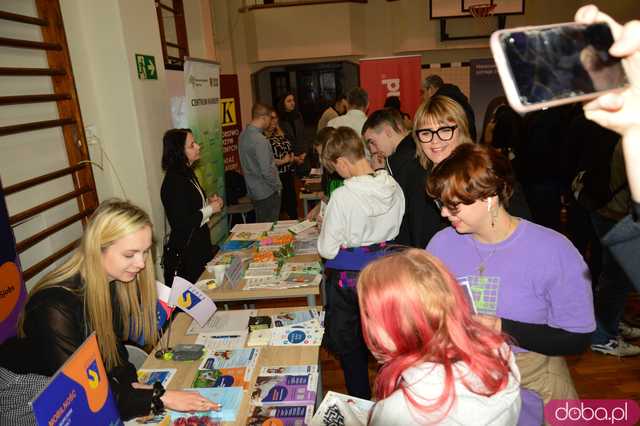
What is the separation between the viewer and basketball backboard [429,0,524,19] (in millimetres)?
8781

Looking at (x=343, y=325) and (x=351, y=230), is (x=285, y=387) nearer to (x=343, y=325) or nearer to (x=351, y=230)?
(x=343, y=325)

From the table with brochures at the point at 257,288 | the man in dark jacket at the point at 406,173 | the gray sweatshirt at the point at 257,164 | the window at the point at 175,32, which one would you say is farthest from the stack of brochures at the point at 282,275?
the window at the point at 175,32

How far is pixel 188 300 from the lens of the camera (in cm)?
224

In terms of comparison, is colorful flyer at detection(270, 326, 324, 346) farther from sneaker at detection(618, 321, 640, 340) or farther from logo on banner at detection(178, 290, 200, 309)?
sneaker at detection(618, 321, 640, 340)

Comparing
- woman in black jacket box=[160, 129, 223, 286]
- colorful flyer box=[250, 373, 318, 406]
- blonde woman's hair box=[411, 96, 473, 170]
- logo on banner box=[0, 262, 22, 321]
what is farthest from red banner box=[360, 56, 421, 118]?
colorful flyer box=[250, 373, 318, 406]

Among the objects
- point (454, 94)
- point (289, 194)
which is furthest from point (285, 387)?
point (289, 194)

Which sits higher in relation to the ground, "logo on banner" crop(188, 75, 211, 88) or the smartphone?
"logo on banner" crop(188, 75, 211, 88)

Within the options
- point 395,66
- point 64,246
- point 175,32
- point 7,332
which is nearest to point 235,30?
point 395,66

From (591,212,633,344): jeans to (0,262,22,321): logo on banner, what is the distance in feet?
11.0

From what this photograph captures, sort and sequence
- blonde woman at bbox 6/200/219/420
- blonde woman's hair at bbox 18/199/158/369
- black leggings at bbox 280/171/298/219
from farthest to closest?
black leggings at bbox 280/171/298/219
blonde woman's hair at bbox 18/199/158/369
blonde woman at bbox 6/200/219/420

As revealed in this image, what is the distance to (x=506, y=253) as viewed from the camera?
1561 mm

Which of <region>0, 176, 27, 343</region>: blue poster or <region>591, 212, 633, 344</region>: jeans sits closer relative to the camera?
<region>0, 176, 27, 343</region>: blue poster

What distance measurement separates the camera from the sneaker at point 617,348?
3119 millimetres

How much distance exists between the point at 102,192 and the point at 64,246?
0.60 m
